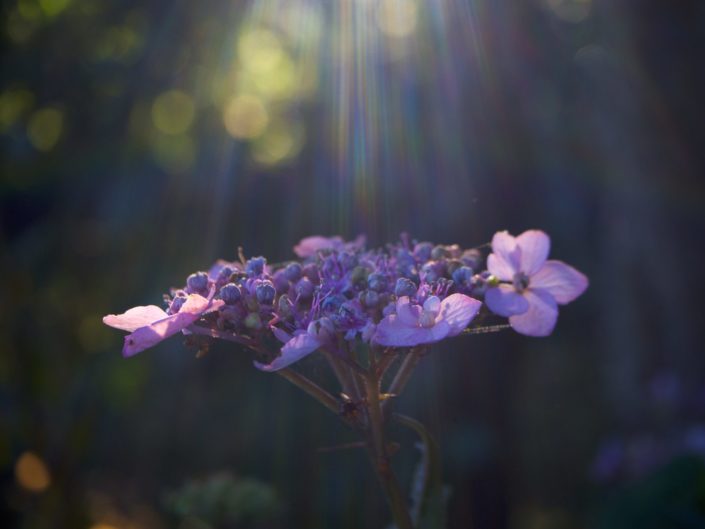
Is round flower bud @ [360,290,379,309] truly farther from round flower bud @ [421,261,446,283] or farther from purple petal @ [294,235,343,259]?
purple petal @ [294,235,343,259]

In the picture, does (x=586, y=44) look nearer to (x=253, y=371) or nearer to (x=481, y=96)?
(x=481, y=96)

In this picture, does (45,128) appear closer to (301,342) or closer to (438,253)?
(438,253)

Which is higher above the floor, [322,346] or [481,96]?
[481,96]

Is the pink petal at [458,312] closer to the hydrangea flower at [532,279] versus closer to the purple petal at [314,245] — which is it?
the hydrangea flower at [532,279]

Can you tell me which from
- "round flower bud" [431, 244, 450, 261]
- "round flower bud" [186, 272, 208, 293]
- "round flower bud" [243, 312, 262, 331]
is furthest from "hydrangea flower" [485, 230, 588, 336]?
"round flower bud" [186, 272, 208, 293]

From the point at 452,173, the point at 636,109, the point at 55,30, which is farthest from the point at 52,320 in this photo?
the point at 636,109

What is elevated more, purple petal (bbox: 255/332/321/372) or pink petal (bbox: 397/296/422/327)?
pink petal (bbox: 397/296/422/327)
